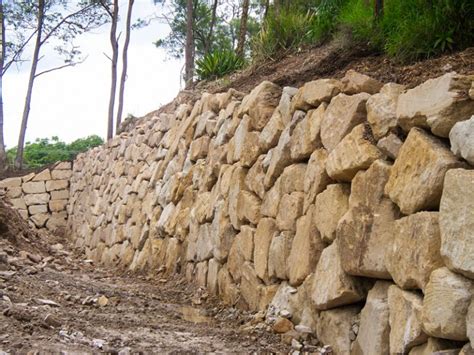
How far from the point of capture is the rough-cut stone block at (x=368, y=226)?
11.1ft

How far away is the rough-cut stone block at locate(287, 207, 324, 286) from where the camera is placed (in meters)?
4.21

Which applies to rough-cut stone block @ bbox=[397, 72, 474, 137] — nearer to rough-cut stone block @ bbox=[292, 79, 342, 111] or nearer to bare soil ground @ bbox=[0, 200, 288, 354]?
rough-cut stone block @ bbox=[292, 79, 342, 111]

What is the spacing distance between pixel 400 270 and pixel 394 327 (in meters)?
0.28

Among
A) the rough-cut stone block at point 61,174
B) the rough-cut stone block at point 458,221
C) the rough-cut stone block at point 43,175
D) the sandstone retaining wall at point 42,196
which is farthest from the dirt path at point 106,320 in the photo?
the rough-cut stone block at point 61,174

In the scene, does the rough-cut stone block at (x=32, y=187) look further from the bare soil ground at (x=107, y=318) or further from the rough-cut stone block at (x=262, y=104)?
the rough-cut stone block at (x=262, y=104)

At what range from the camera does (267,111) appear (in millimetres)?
6066

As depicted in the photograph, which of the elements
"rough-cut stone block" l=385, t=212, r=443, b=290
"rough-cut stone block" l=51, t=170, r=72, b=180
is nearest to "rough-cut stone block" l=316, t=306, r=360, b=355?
"rough-cut stone block" l=385, t=212, r=443, b=290

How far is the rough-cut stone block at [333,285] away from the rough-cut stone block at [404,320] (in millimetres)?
399

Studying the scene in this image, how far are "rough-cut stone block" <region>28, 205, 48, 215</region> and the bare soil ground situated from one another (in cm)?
967

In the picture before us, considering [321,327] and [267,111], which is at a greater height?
[267,111]

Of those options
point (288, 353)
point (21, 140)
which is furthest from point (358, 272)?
point (21, 140)

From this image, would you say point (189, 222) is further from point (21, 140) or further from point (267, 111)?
point (21, 140)

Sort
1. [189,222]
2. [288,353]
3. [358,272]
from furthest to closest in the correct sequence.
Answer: [189,222]
[288,353]
[358,272]

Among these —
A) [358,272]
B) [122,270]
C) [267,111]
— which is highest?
[267,111]
